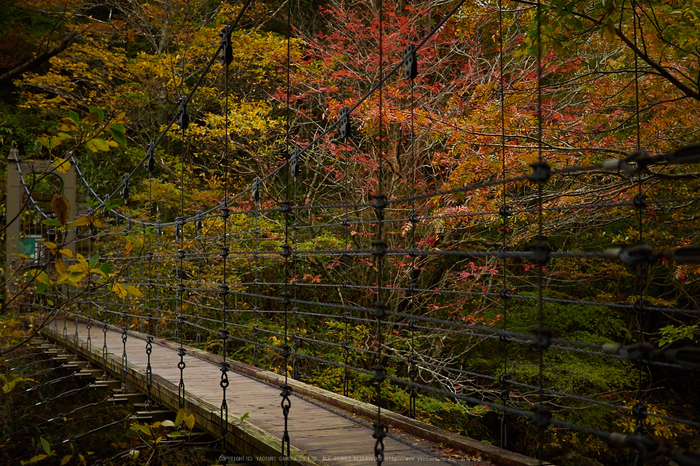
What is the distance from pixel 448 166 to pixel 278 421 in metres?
2.93

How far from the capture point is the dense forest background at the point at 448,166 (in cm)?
371

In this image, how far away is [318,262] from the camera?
621 centimetres

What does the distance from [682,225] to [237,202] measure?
158 inches

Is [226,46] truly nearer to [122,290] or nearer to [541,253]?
[122,290]

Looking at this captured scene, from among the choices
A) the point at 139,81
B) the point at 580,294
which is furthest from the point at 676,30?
the point at 139,81

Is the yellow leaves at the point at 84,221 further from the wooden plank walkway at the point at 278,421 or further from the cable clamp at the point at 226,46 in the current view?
the cable clamp at the point at 226,46

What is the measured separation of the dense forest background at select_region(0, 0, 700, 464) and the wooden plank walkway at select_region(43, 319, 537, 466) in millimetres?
560

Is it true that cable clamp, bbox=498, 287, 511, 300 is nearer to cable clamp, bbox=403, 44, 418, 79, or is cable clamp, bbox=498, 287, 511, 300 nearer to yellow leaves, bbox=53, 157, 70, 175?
cable clamp, bbox=403, 44, 418, 79

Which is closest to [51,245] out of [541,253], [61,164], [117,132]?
[61,164]

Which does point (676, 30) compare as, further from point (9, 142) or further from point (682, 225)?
point (9, 142)

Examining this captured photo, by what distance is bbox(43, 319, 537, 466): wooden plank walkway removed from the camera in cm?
225

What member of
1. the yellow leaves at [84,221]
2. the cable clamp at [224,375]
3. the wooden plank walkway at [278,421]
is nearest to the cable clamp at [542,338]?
the wooden plank walkway at [278,421]

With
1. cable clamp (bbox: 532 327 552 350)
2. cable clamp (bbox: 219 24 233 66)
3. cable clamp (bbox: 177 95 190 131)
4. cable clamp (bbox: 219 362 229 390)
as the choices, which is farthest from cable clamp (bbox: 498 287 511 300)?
cable clamp (bbox: 177 95 190 131)

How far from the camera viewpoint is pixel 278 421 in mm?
2766
